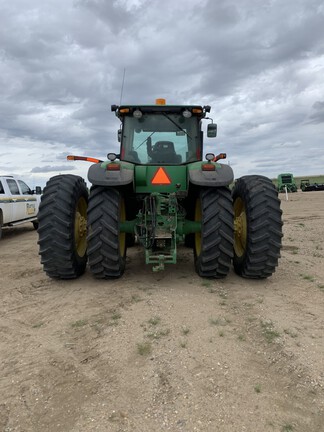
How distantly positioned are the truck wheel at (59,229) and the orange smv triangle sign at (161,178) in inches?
47.0

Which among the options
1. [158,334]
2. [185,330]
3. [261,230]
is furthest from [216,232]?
[158,334]

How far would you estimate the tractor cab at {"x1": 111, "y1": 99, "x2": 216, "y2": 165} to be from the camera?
595 centimetres

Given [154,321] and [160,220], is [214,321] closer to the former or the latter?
[154,321]

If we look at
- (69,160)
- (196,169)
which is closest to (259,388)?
(196,169)

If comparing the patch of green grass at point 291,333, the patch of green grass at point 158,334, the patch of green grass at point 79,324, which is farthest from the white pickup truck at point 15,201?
the patch of green grass at point 291,333

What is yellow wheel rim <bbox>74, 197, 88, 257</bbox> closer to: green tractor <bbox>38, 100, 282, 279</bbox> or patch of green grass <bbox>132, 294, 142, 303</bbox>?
green tractor <bbox>38, 100, 282, 279</bbox>

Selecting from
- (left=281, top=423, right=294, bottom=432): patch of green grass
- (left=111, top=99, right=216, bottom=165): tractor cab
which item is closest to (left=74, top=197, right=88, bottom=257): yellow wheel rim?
(left=111, top=99, right=216, bottom=165): tractor cab

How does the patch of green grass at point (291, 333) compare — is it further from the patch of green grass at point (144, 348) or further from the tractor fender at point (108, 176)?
the tractor fender at point (108, 176)

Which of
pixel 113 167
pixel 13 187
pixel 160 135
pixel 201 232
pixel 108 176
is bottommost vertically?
pixel 201 232

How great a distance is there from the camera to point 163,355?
3.01 metres

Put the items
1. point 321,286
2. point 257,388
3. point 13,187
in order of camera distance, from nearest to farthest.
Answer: point 257,388
point 321,286
point 13,187

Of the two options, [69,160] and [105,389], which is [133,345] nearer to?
[105,389]

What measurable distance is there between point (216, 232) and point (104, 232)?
1.48 metres

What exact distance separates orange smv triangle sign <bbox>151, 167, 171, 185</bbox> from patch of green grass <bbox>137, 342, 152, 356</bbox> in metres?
2.65
